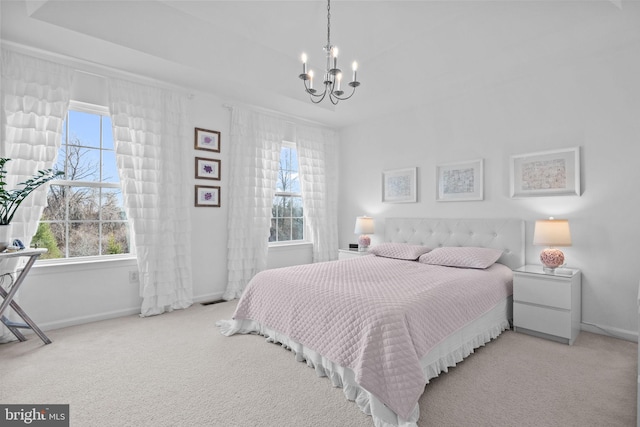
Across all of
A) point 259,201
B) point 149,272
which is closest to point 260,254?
point 259,201

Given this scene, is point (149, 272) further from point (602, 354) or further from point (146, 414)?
point (602, 354)

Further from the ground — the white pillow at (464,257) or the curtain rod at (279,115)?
the curtain rod at (279,115)

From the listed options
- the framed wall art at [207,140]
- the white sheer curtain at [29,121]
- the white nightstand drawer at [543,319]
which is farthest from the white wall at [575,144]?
the white sheer curtain at [29,121]

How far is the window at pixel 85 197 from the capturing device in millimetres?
3076

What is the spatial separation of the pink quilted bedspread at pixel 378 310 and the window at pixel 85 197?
1751 millimetres

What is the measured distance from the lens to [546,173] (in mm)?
3211

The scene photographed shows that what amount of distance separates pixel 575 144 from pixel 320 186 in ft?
10.3

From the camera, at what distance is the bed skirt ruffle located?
1693 millimetres

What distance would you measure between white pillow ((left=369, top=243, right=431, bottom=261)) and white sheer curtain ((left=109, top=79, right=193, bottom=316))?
229cm

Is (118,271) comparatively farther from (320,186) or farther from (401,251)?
(401,251)

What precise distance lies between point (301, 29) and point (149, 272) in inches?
115

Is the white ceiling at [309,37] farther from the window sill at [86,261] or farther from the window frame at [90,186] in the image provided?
the window sill at [86,261]

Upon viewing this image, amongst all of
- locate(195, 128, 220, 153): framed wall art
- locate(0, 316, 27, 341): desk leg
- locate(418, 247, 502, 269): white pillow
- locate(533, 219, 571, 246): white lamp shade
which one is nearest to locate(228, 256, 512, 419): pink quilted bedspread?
locate(418, 247, 502, 269): white pillow

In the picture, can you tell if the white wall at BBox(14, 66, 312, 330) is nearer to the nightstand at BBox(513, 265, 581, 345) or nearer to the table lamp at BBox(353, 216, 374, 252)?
the table lamp at BBox(353, 216, 374, 252)
